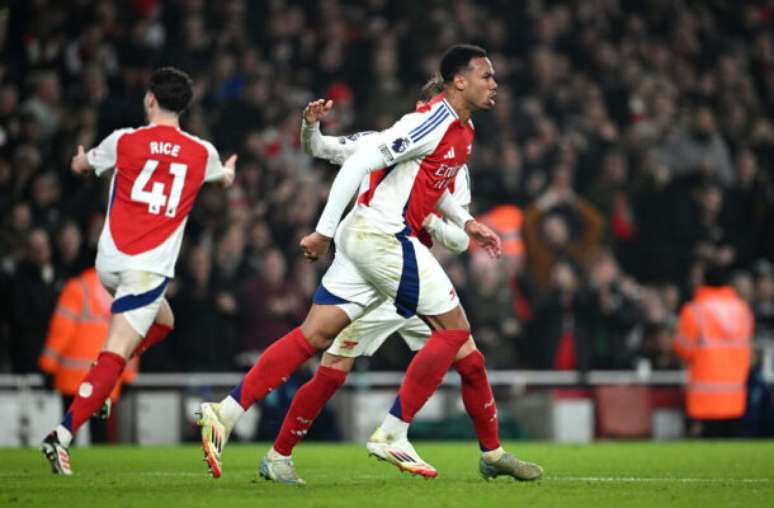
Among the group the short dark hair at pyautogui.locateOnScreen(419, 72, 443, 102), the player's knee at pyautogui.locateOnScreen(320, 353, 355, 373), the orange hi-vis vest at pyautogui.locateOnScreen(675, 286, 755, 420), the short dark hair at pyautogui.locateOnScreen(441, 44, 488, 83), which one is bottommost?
the orange hi-vis vest at pyautogui.locateOnScreen(675, 286, 755, 420)

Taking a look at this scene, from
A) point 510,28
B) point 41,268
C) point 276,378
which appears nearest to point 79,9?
point 41,268

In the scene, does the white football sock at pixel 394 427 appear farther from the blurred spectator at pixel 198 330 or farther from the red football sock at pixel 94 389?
the blurred spectator at pixel 198 330

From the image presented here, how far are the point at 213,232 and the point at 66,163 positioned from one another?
1.62 m

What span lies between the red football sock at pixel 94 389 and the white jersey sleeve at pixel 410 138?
6.86ft

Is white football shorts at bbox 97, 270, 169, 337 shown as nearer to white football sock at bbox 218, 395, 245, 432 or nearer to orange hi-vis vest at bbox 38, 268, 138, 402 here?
white football sock at bbox 218, 395, 245, 432

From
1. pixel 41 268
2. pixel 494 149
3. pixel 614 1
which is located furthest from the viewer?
pixel 614 1

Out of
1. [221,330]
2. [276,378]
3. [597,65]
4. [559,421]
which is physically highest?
[597,65]

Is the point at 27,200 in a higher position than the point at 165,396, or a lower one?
higher

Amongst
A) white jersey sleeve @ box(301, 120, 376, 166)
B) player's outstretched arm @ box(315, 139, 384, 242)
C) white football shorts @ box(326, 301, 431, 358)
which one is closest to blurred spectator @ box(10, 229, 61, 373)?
white football shorts @ box(326, 301, 431, 358)

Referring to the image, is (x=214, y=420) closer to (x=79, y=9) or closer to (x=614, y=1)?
(x=79, y=9)

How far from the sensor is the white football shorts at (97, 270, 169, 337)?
9.14 meters

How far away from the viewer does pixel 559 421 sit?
16062 millimetres

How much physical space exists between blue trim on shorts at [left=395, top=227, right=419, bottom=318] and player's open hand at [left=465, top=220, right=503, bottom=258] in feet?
1.55

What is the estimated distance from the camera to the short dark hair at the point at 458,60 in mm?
8508
